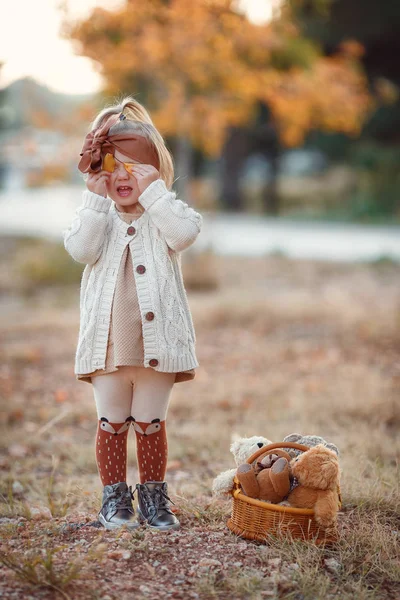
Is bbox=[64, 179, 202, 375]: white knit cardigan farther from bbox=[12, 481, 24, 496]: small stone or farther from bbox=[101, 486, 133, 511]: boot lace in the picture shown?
bbox=[12, 481, 24, 496]: small stone

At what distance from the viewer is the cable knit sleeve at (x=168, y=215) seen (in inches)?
109

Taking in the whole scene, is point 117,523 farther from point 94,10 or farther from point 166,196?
point 94,10

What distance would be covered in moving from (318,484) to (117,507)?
0.78m

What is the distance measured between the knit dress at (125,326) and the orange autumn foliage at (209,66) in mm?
6091

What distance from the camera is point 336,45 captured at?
18594 mm

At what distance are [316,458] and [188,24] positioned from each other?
668 centimetres

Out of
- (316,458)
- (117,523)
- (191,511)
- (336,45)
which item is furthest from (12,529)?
(336,45)

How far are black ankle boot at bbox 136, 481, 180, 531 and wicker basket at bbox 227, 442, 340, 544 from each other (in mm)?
280

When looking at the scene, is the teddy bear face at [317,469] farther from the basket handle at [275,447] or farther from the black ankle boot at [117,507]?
the black ankle boot at [117,507]

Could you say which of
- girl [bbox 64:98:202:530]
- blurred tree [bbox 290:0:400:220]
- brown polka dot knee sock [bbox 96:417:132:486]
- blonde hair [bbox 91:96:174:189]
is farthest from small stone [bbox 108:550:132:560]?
blurred tree [bbox 290:0:400:220]

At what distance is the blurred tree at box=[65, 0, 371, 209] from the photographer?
331 inches

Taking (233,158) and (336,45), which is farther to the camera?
(233,158)

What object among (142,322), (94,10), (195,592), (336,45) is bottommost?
(195,592)

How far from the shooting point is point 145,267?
2.81 m
